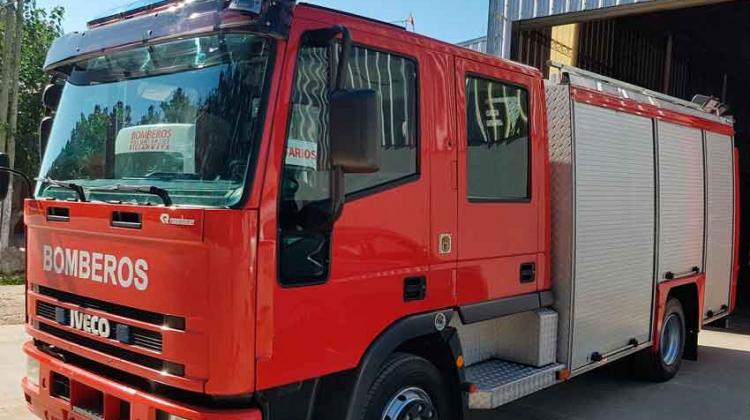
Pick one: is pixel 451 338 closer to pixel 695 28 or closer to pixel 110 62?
pixel 110 62

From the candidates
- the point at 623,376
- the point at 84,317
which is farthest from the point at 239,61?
the point at 623,376

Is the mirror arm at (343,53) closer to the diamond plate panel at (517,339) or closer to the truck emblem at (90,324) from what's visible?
the truck emblem at (90,324)

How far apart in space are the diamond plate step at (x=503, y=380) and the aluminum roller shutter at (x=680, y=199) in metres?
2.18

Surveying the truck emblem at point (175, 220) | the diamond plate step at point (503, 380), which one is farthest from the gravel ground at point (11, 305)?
the truck emblem at point (175, 220)

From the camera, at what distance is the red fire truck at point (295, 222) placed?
2754mm

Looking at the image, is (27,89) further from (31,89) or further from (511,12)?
(511,12)

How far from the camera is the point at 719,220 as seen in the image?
7.33 metres

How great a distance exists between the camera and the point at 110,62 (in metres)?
3.42

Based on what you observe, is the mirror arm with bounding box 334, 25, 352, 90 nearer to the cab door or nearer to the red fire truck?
the red fire truck

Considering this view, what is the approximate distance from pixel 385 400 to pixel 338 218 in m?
1.03

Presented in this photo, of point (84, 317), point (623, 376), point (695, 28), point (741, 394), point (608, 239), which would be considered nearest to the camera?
point (84, 317)

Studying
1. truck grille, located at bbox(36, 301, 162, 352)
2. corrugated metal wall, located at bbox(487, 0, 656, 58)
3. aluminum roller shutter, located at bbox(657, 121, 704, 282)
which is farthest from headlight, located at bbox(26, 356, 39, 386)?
corrugated metal wall, located at bbox(487, 0, 656, 58)

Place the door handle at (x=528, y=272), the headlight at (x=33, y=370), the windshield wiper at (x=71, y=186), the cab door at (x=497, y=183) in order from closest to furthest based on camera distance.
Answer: the windshield wiper at (x=71, y=186) → the headlight at (x=33, y=370) → the cab door at (x=497, y=183) → the door handle at (x=528, y=272)

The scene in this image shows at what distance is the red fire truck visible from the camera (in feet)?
9.04
